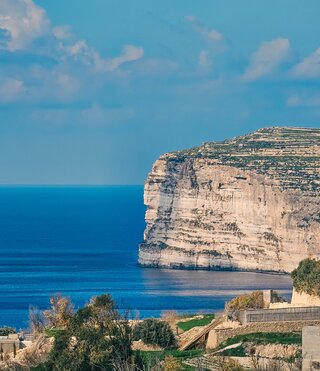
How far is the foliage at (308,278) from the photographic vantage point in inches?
1998

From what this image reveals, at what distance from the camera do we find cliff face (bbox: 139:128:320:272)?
116 meters

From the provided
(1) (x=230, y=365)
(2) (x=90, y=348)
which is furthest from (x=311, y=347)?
(2) (x=90, y=348)

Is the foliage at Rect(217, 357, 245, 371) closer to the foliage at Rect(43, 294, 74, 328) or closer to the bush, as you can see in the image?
the bush

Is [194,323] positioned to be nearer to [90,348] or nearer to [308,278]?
[308,278]

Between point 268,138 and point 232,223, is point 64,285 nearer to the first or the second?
Answer: point 232,223

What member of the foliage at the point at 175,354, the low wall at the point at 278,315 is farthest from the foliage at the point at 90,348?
the low wall at the point at 278,315

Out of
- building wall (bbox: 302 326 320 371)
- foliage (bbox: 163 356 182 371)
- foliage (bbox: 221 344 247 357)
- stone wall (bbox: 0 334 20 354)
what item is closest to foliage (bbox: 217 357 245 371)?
foliage (bbox: 163 356 182 371)

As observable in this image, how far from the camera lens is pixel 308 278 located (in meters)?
52.1

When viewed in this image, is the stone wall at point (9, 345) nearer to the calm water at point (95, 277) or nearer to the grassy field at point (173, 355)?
the grassy field at point (173, 355)

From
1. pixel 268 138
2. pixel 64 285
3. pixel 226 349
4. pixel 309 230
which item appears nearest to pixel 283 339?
pixel 226 349

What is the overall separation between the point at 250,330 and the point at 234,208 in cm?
8195

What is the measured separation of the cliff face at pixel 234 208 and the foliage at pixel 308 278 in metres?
56.8

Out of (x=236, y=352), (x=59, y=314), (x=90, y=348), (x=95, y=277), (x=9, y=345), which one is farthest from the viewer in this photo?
(x=95, y=277)

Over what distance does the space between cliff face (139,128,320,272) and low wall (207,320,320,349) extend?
236ft
